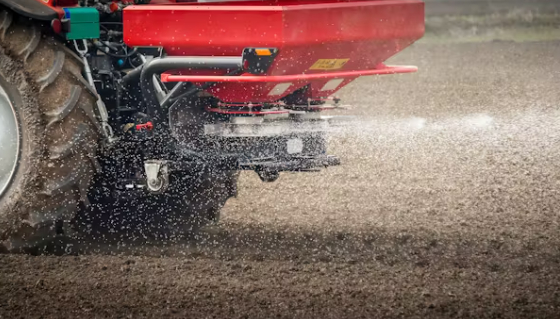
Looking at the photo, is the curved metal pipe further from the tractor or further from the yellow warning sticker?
the yellow warning sticker

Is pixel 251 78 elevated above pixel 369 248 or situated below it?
above

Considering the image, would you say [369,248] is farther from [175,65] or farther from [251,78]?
[175,65]

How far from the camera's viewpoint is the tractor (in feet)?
10.7

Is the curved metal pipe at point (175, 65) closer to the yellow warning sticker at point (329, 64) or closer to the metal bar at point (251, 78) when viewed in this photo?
the metal bar at point (251, 78)

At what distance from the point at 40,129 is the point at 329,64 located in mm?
1322

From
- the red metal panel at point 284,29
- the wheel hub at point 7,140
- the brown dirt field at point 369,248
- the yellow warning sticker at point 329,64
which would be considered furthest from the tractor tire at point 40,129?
the yellow warning sticker at point 329,64

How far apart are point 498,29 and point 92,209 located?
6.95m

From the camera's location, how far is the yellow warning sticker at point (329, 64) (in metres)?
3.43

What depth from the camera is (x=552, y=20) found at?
9125 millimetres

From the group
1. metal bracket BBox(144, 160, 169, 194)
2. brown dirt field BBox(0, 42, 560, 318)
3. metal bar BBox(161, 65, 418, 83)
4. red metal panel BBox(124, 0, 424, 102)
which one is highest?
red metal panel BBox(124, 0, 424, 102)

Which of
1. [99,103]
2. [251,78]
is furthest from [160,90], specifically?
[251,78]

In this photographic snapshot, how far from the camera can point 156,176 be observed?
353 centimetres

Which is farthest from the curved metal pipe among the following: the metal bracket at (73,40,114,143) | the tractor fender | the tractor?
the tractor fender

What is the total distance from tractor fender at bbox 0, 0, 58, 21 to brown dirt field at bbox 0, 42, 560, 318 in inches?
42.5
